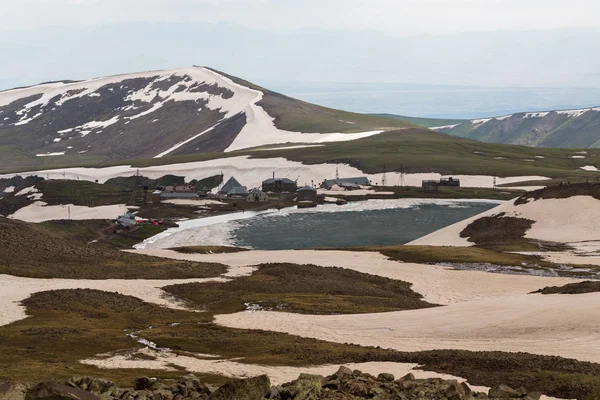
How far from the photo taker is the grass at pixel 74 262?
77250 mm

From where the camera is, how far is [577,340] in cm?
4450

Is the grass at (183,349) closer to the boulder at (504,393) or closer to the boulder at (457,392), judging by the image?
the boulder at (504,393)

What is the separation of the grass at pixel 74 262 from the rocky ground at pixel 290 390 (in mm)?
50665

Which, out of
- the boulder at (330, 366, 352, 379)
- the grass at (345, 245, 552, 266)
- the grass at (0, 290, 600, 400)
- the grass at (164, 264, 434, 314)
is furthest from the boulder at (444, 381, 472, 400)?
the grass at (345, 245, 552, 266)

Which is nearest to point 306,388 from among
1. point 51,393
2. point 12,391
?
point 51,393

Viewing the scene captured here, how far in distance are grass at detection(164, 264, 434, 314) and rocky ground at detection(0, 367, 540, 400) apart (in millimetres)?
33094

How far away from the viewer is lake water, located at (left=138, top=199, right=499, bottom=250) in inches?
5433

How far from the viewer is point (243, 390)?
2377 centimetres

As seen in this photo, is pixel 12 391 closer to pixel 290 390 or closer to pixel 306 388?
pixel 290 390

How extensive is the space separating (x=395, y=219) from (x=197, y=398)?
144679mm

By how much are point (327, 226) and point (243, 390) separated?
134187 millimetres

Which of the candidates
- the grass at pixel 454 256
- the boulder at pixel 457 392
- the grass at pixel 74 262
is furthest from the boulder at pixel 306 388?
the grass at pixel 454 256

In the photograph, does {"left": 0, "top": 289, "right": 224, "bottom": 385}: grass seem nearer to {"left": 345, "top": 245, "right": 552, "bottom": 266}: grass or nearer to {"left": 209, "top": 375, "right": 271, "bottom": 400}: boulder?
{"left": 209, "top": 375, "right": 271, "bottom": 400}: boulder

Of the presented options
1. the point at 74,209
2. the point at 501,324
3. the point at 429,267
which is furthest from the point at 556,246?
the point at 74,209
